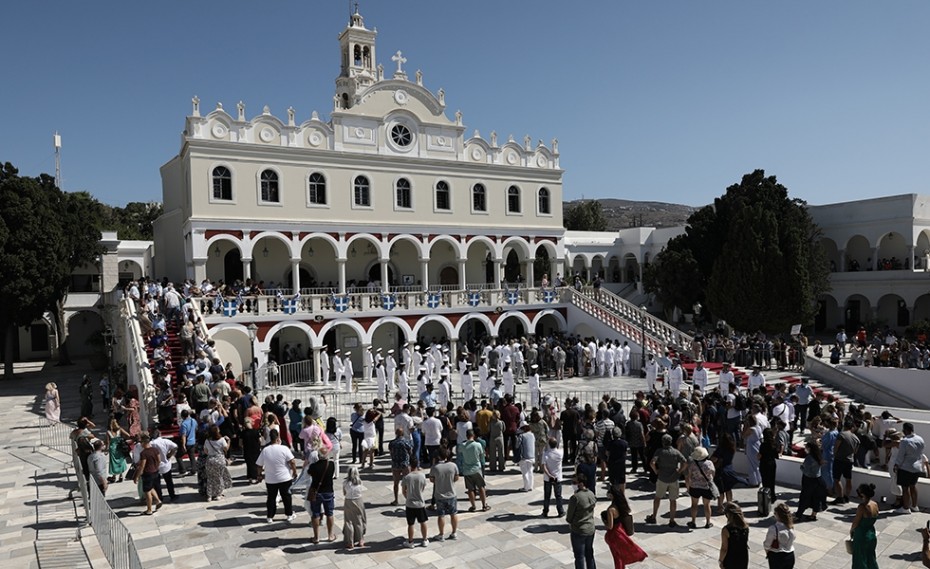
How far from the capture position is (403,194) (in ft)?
108

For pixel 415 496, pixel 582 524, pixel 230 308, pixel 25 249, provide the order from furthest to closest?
pixel 25 249 → pixel 230 308 → pixel 415 496 → pixel 582 524

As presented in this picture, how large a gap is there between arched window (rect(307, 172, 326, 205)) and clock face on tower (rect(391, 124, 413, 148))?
13.9 ft

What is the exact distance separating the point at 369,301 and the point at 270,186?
6793 mm

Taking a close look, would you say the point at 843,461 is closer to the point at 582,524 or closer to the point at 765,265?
the point at 582,524

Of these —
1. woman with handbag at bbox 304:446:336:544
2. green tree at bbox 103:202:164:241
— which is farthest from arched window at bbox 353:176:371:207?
green tree at bbox 103:202:164:241

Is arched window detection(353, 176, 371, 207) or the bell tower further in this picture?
the bell tower

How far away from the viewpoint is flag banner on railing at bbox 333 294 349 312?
93.6ft

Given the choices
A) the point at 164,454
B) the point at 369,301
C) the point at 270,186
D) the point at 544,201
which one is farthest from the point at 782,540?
the point at 544,201

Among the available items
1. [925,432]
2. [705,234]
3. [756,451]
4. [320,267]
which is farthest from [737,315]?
[756,451]

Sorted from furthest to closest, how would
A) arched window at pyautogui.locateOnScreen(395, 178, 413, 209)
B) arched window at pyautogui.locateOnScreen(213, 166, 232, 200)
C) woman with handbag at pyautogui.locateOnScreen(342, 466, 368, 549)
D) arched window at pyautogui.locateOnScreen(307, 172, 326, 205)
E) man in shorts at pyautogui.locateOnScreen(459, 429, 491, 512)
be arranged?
arched window at pyautogui.locateOnScreen(395, 178, 413, 209) → arched window at pyautogui.locateOnScreen(307, 172, 326, 205) → arched window at pyautogui.locateOnScreen(213, 166, 232, 200) → man in shorts at pyautogui.locateOnScreen(459, 429, 491, 512) → woman with handbag at pyautogui.locateOnScreen(342, 466, 368, 549)

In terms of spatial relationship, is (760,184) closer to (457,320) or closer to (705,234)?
(705,234)

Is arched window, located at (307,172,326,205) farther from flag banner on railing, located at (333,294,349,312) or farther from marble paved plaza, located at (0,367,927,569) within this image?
marble paved plaza, located at (0,367,927,569)

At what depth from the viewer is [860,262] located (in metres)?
43.5

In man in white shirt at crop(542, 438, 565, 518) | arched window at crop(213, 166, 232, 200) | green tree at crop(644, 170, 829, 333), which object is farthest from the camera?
green tree at crop(644, 170, 829, 333)
